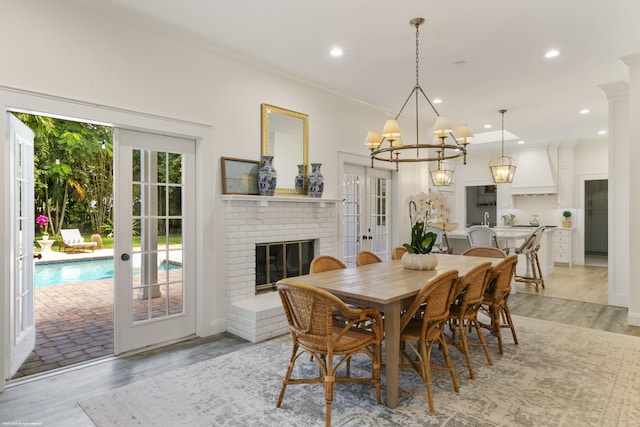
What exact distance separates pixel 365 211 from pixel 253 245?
7.40 ft

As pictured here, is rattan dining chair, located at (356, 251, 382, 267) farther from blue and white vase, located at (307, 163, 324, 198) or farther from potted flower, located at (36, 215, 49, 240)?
potted flower, located at (36, 215, 49, 240)

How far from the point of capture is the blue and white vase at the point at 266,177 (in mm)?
4078

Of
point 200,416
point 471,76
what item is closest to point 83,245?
point 200,416

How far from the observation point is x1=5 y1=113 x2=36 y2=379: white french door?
2.89 m

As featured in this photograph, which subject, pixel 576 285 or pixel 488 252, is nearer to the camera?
pixel 488 252

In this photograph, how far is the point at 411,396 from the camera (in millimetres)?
2510

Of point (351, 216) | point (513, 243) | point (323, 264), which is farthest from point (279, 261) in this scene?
point (513, 243)

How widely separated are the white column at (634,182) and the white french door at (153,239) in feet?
15.4

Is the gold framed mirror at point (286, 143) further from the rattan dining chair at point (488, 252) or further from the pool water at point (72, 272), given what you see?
the pool water at point (72, 272)

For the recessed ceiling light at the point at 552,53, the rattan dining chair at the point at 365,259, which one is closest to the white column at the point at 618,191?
the recessed ceiling light at the point at 552,53

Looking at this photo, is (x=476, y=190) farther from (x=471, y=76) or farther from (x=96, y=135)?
(x=96, y=135)

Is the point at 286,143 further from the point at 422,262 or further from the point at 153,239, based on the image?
the point at 422,262

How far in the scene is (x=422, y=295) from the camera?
2309 millimetres

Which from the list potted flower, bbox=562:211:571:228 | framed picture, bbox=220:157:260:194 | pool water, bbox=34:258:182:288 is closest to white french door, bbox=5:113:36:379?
framed picture, bbox=220:157:260:194
